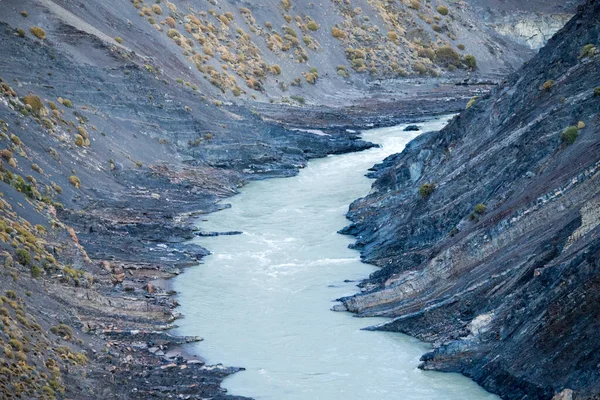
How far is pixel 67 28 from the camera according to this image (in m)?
80.8

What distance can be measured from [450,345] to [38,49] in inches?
1629

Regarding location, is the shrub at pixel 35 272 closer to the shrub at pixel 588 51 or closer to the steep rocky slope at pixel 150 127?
the steep rocky slope at pixel 150 127

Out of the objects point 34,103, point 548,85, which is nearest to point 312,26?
point 34,103

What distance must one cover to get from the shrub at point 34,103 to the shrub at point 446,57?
189 feet

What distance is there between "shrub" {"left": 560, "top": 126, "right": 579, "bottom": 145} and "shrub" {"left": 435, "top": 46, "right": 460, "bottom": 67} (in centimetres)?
6898

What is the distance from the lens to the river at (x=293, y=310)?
4306 cm

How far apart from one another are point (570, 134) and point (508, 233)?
17.6 feet

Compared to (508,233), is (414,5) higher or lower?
higher

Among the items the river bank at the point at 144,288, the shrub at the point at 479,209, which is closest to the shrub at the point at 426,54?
the river bank at the point at 144,288

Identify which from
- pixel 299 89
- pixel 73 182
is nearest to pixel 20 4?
pixel 73 182

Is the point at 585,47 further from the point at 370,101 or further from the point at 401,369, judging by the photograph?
the point at 370,101

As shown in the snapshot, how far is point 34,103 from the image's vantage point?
67.4 meters

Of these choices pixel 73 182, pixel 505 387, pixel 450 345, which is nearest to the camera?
pixel 505 387

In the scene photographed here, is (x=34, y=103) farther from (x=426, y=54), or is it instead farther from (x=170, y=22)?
(x=426, y=54)
